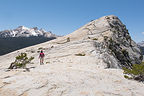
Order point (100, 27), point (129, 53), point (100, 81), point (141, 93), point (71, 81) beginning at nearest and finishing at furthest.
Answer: point (141, 93), point (71, 81), point (100, 81), point (129, 53), point (100, 27)

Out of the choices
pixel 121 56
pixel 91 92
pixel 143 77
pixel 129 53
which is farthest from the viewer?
pixel 129 53

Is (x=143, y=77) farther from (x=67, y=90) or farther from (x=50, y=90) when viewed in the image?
(x=50, y=90)

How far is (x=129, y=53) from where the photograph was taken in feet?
139

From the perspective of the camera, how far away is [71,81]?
38.4ft

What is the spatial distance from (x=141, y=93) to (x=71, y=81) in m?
5.86

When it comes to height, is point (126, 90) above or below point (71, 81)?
below

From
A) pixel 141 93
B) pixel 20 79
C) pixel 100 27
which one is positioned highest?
pixel 100 27

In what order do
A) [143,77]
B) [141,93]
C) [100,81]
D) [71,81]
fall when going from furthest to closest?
[143,77]
[100,81]
[71,81]
[141,93]

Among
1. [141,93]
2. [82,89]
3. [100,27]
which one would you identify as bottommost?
[141,93]

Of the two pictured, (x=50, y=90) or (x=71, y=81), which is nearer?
(x=50, y=90)

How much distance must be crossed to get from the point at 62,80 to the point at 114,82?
16.3 ft

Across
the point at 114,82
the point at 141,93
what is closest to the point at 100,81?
the point at 114,82

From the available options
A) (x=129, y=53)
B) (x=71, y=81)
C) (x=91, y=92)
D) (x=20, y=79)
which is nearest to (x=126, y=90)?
(x=91, y=92)

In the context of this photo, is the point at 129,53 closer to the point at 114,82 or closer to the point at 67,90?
the point at 114,82
